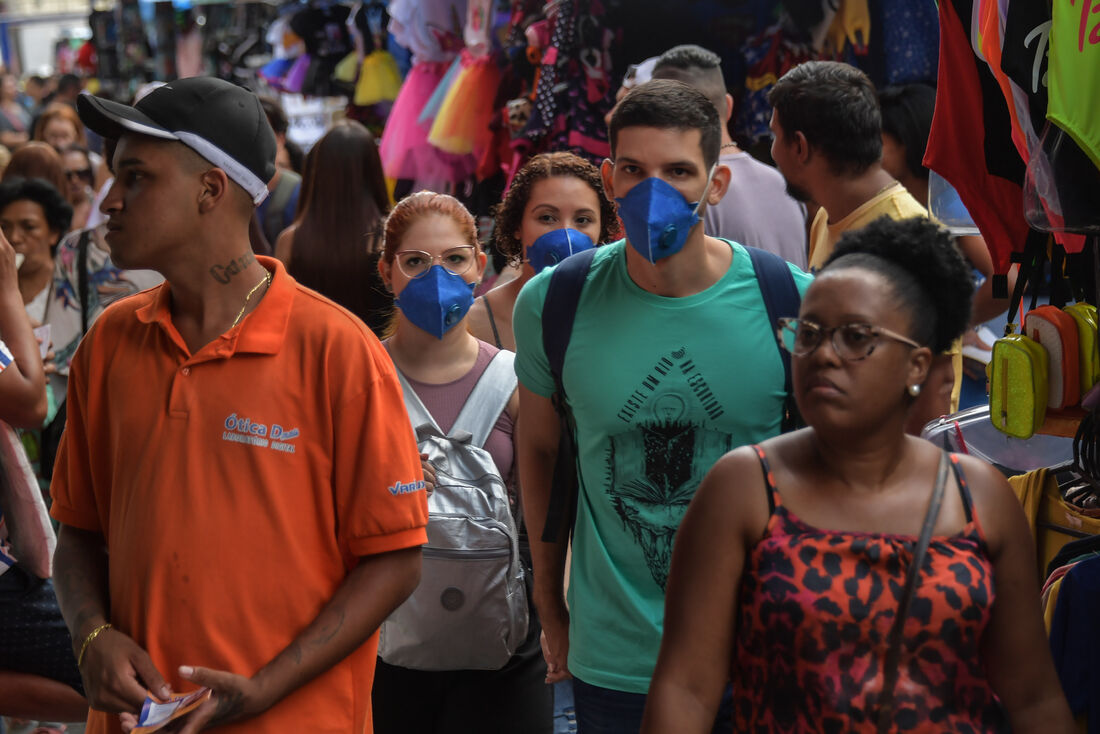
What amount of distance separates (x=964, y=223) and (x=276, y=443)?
9.74ft

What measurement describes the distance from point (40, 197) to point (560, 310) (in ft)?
13.6

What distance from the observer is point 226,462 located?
233 cm

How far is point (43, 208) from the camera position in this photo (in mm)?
6211

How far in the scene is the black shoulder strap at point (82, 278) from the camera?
5.63m

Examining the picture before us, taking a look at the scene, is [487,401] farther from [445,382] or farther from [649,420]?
[649,420]

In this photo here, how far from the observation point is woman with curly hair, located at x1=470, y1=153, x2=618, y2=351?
4.42 metres

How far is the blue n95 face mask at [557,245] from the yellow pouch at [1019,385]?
5.52 feet

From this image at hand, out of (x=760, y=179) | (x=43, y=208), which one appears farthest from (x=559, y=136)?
(x=43, y=208)

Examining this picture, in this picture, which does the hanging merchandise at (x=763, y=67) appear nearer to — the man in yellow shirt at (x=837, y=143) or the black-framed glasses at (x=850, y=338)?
the man in yellow shirt at (x=837, y=143)

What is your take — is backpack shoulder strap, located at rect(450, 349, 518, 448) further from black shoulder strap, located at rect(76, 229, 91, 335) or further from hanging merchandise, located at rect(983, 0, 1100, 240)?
black shoulder strap, located at rect(76, 229, 91, 335)

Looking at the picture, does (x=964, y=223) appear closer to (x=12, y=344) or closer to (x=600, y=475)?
(x=600, y=475)

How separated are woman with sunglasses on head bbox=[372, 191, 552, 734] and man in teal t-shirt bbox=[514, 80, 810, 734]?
39 centimetres

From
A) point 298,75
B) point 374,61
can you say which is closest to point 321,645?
point 374,61

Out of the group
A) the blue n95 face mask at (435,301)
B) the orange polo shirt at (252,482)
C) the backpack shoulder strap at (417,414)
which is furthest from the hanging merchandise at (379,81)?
the orange polo shirt at (252,482)
